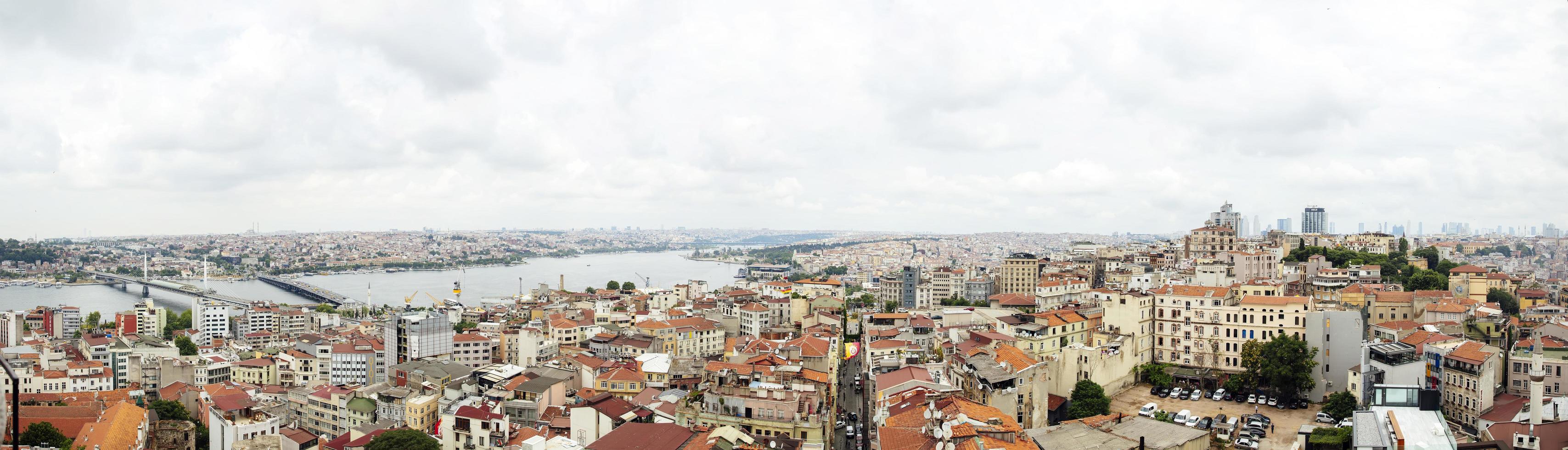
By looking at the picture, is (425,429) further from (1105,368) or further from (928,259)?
(928,259)

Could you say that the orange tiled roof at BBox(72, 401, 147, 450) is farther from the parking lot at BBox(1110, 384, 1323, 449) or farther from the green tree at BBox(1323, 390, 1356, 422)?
the green tree at BBox(1323, 390, 1356, 422)

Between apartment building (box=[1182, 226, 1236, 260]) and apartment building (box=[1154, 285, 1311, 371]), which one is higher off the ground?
apartment building (box=[1182, 226, 1236, 260])

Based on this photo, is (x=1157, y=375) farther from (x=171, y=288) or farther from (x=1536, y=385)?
(x=171, y=288)

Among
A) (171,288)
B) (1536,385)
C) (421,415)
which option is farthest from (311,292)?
(1536,385)

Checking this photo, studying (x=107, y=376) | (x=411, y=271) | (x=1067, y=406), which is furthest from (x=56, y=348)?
(x=411, y=271)

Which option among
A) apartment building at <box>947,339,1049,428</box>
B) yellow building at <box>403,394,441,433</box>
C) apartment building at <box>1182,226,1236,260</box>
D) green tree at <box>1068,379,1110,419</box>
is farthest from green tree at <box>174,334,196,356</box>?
apartment building at <box>1182,226,1236,260</box>

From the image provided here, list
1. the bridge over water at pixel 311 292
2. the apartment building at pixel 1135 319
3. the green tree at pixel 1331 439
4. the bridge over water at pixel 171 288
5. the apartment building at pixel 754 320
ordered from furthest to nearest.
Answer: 1. the bridge over water at pixel 311 292
2. the bridge over water at pixel 171 288
3. the apartment building at pixel 754 320
4. the apartment building at pixel 1135 319
5. the green tree at pixel 1331 439

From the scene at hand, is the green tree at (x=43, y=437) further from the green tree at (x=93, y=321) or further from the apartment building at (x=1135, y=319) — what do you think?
the green tree at (x=93, y=321)

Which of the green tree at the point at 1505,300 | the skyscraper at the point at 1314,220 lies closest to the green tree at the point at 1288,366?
the green tree at the point at 1505,300
